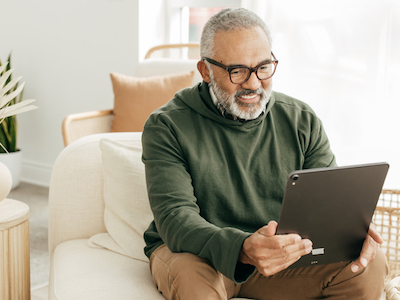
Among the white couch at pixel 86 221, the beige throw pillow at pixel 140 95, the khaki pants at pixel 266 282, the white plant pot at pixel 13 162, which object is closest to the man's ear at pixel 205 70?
the white couch at pixel 86 221

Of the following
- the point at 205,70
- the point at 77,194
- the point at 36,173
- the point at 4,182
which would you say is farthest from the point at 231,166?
the point at 36,173

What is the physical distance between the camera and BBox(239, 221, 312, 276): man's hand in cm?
87

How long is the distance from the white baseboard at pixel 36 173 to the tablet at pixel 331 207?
2.86m

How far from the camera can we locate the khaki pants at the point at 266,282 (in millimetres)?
924

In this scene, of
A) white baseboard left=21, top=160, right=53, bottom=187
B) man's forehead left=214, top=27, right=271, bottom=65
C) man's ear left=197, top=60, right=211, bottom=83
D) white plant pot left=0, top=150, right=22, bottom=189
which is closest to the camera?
man's forehead left=214, top=27, right=271, bottom=65

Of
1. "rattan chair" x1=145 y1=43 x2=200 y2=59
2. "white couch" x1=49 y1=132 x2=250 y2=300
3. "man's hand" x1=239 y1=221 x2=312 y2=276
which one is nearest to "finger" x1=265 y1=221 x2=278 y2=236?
"man's hand" x1=239 y1=221 x2=312 y2=276

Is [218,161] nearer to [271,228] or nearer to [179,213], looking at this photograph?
[179,213]

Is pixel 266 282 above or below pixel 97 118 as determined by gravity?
below

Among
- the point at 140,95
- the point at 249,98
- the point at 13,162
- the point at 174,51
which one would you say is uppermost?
the point at 174,51

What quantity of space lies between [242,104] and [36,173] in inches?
109

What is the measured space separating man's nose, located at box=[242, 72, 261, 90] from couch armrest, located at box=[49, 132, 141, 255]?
1.44 feet

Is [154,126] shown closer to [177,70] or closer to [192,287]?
[192,287]

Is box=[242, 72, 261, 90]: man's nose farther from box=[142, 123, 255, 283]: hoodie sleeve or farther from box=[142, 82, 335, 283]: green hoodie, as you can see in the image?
box=[142, 123, 255, 283]: hoodie sleeve

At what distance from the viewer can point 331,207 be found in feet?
2.95
